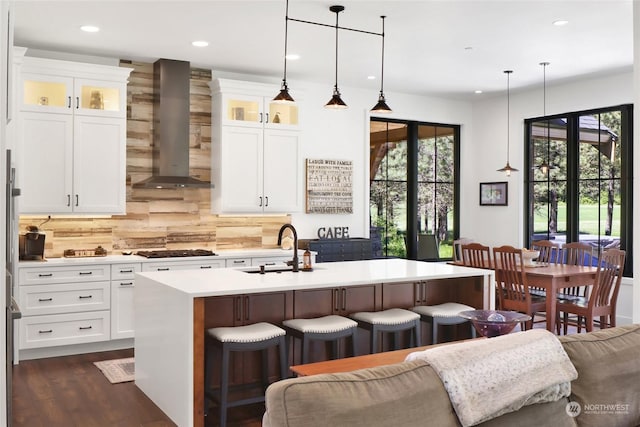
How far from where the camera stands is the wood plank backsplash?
5918 millimetres

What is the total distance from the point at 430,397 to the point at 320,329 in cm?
206

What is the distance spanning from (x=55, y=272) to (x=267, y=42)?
108 inches

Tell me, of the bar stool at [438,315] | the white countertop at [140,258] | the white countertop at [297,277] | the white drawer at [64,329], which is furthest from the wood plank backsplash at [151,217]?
the bar stool at [438,315]

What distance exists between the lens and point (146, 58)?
605cm

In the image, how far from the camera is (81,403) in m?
4.18

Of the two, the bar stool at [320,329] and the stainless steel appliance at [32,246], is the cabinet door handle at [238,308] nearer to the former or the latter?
the bar stool at [320,329]

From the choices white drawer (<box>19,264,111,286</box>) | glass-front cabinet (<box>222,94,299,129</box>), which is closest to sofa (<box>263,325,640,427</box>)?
white drawer (<box>19,264,111,286</box>)

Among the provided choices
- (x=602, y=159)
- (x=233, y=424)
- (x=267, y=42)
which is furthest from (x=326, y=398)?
(x=602, y=159)

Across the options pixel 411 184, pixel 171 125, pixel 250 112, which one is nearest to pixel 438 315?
pixel 250 112

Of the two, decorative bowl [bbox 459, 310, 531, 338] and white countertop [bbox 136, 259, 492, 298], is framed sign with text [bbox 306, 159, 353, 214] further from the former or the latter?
decorative bowl [bbox 459, 310, 531, 338]

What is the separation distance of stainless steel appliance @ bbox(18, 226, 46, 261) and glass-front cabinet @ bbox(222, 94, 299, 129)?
211 centimetres

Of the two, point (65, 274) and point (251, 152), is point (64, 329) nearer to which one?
point (65, 274)

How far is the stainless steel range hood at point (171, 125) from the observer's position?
607cm

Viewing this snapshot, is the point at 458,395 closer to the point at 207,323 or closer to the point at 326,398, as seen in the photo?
the point at 326,398
